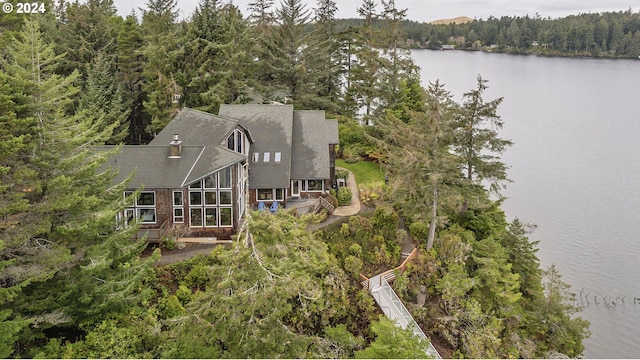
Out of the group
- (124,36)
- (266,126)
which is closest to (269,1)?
(124,36)

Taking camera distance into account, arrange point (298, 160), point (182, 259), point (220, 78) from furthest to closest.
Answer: point (220, 78) → point (298, 160) → point (182, 259)

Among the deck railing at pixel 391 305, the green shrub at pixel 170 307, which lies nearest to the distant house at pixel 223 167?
the green shrub at pixel 170 307

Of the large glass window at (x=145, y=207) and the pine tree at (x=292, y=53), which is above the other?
the pine tree at (x=292, y=53)

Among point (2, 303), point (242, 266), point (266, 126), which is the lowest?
point (2, 303)

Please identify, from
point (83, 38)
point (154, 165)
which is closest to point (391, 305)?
point (154, 165)

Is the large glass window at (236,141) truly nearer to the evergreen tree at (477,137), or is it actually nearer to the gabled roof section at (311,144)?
the gabled roof section at (311,144)

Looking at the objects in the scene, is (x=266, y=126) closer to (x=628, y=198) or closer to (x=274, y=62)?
(x=274, y=62)

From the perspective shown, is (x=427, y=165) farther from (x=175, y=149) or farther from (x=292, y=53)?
(x=292, y=53)
